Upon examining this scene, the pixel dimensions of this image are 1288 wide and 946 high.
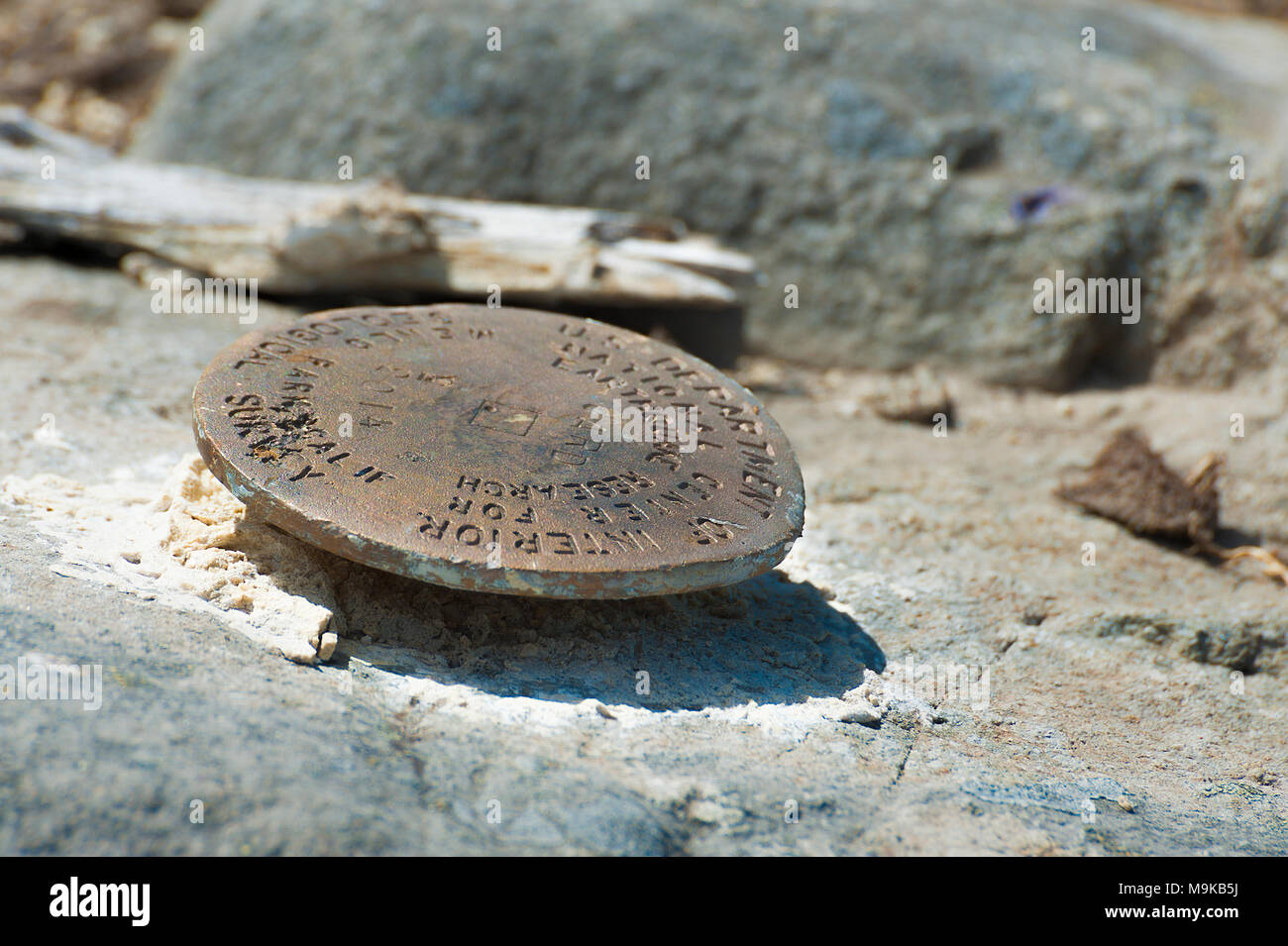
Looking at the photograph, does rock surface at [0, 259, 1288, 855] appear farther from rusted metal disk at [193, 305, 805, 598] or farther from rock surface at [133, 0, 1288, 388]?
rock surface at [133, 0, 1288, 388]

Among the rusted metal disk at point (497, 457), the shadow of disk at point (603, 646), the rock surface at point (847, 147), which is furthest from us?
the rock surface at point (847, 147)

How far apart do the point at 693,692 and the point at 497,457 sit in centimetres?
71

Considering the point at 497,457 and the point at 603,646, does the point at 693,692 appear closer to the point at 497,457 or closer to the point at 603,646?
the point at 603,646

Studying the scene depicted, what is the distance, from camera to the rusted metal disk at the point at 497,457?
2197mm

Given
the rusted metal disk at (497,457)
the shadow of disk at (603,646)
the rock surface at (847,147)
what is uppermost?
the rock surface at (847,147)

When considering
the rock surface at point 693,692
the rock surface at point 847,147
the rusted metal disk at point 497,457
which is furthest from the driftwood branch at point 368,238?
the rusted metal disk at point 497,457

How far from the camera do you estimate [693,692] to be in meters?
2.42

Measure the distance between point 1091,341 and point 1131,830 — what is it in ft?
9.97

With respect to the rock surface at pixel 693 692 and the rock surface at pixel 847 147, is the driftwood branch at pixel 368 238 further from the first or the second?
the rock surface at pixel 693 692

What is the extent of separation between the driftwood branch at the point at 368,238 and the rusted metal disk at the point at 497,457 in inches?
48.4

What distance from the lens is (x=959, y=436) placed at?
14.1ft

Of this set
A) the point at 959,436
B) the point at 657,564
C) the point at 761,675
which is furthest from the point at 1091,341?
the point at 657,564

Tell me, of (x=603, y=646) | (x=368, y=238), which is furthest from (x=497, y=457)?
(x=368, y=238)

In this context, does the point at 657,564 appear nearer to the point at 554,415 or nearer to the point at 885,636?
the point at 554,415
